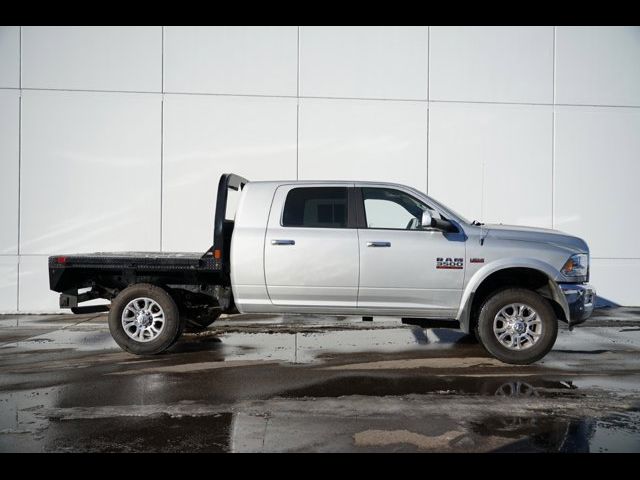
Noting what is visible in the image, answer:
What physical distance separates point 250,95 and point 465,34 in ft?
15.3

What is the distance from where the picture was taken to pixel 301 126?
10.5 metres

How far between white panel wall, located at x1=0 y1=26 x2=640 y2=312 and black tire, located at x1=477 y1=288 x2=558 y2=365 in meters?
4.99

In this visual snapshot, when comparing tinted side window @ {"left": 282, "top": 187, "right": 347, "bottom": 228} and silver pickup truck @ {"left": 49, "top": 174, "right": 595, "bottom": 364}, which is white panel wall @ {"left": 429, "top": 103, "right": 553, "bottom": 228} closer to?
silver pickup truck @ {"left": 49, "top": 174, "right": 595, "bottom": 364}

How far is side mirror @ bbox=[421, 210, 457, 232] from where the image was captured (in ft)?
18.6

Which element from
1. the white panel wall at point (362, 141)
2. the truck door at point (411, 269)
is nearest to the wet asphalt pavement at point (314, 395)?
the truck door at point (411, 269)

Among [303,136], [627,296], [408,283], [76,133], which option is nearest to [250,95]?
[303,136]

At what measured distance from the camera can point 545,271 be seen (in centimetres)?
580

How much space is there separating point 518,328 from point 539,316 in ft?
0.88

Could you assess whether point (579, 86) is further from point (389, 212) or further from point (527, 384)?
point (527, 384)

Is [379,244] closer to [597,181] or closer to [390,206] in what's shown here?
[390,206]

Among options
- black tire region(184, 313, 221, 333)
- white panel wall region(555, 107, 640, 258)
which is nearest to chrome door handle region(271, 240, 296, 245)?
black tire region(184, 313, 221, 333)

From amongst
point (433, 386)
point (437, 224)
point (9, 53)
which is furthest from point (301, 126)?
point (433, 386)

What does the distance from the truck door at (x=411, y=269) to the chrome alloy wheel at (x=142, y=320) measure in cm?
247

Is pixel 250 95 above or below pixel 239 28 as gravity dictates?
below
